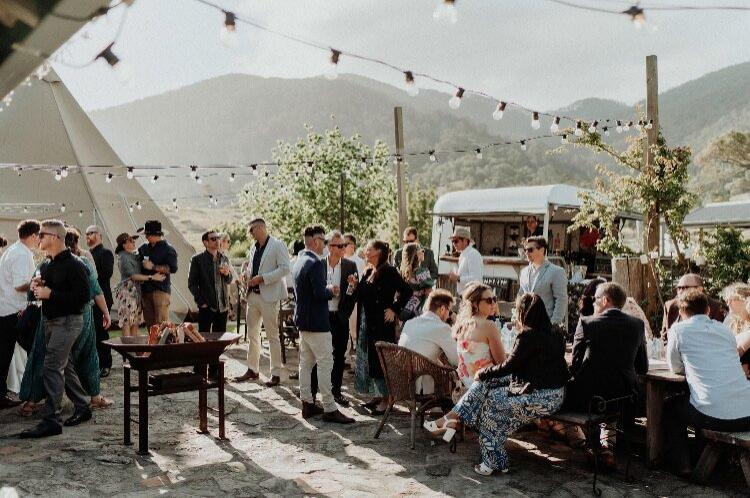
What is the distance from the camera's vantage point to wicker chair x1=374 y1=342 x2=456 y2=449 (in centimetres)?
511

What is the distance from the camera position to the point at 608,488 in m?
4.35

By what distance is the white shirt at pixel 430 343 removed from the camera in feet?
17.5

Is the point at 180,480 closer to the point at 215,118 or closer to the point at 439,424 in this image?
the point at 439,424

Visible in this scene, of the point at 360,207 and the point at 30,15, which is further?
the point at 360,207

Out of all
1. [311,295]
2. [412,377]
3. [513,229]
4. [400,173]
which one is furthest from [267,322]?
[513,229]

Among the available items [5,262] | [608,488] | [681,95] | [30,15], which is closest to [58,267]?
[5,262]

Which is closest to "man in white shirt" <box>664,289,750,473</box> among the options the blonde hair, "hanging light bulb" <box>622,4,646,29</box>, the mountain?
the blonde hair

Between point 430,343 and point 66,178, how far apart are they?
384 inches

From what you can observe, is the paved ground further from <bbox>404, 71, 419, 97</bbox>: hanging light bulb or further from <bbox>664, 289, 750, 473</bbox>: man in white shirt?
<bbox>404, 71, 419, 97</bbox>: hanging light bulb

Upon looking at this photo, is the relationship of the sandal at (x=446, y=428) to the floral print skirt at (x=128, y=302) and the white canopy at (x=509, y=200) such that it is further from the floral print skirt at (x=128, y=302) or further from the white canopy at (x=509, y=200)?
the white canopy at (x=509, y=200)

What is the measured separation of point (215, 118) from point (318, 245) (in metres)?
158

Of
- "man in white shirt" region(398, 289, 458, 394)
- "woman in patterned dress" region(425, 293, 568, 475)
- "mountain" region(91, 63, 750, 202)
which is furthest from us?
"mountain" region(91, 63, 750, 202)

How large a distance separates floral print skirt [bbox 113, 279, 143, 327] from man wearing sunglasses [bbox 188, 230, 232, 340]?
0.93m

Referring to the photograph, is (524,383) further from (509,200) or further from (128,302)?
(509,200)
